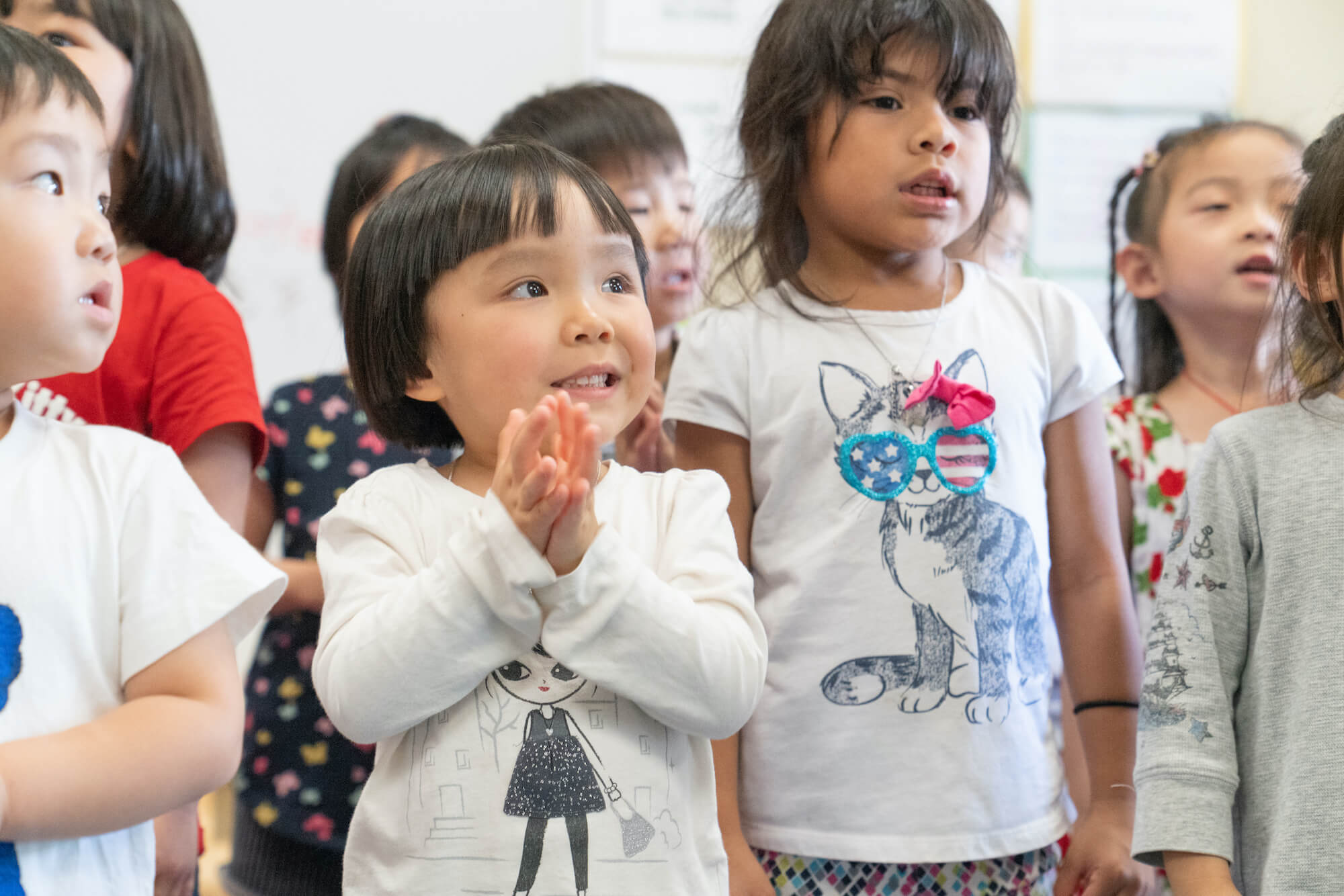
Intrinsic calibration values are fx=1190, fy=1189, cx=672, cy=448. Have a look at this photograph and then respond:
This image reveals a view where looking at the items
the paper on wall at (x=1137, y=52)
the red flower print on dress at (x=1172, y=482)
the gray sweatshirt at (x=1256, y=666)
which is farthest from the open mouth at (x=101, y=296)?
the paper on wall at (x=1137, y=52)

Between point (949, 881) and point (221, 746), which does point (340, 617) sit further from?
point (949, 881)

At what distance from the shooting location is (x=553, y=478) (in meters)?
0.78

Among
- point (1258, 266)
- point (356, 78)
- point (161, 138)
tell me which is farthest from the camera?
point (356, 78)

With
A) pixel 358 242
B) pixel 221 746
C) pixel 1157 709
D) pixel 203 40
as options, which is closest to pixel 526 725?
pixel 221 746

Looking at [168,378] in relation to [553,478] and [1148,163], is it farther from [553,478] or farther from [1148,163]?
[1148,163]

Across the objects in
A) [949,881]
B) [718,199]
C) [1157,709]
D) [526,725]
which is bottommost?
[949,881]

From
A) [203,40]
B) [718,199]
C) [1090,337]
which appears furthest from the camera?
[203,40]

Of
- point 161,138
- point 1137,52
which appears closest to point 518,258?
point 161,138

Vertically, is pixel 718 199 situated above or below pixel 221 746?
above

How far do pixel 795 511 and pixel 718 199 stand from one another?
450 millimetres

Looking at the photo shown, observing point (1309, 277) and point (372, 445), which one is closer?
point (1309, 277)

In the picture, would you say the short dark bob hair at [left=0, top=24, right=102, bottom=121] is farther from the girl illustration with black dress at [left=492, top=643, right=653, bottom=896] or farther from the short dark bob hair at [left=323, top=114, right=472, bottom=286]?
the short dark bob hair at [left=323, top=114, right=472, bottom=286]

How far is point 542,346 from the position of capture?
90cm

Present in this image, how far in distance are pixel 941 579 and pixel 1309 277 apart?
1.46 feet
